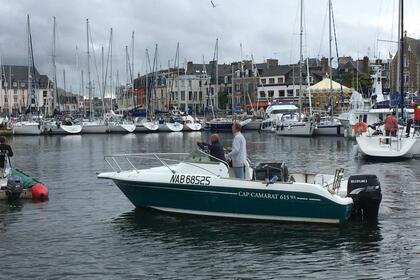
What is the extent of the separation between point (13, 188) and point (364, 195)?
12.2 meters

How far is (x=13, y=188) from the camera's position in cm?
2198

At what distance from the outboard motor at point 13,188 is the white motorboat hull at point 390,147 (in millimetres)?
22626

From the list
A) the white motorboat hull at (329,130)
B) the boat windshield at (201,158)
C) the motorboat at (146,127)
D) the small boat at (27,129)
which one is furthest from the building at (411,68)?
the boat windshield at (201,158)

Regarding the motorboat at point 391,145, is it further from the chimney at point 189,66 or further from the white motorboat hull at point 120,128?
the chimney at point 189,66

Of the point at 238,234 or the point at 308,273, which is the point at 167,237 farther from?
the point at 308,273

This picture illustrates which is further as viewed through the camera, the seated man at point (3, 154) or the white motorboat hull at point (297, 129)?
the white motorboat hull at point (297, 129)

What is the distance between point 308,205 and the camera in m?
16.8

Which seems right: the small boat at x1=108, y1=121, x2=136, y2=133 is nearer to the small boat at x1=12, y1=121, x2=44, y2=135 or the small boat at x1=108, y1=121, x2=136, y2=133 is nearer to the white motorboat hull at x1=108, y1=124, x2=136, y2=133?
the white motorboat hull at x1=108, y1=124, x2=136, y2=133

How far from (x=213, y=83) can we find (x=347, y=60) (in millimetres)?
31254

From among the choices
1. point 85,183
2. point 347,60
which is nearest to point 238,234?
point 85,183

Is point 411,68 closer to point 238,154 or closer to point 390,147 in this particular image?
point 390,147

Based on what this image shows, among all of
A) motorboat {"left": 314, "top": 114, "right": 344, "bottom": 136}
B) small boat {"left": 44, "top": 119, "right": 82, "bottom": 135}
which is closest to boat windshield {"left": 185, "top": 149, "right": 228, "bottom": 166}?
motorboat {"left": 314, "top": 114, "right": 344, "bottom": 136}

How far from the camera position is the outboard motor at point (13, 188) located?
22.0 metres

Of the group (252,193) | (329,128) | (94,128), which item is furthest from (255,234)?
(94,128)
